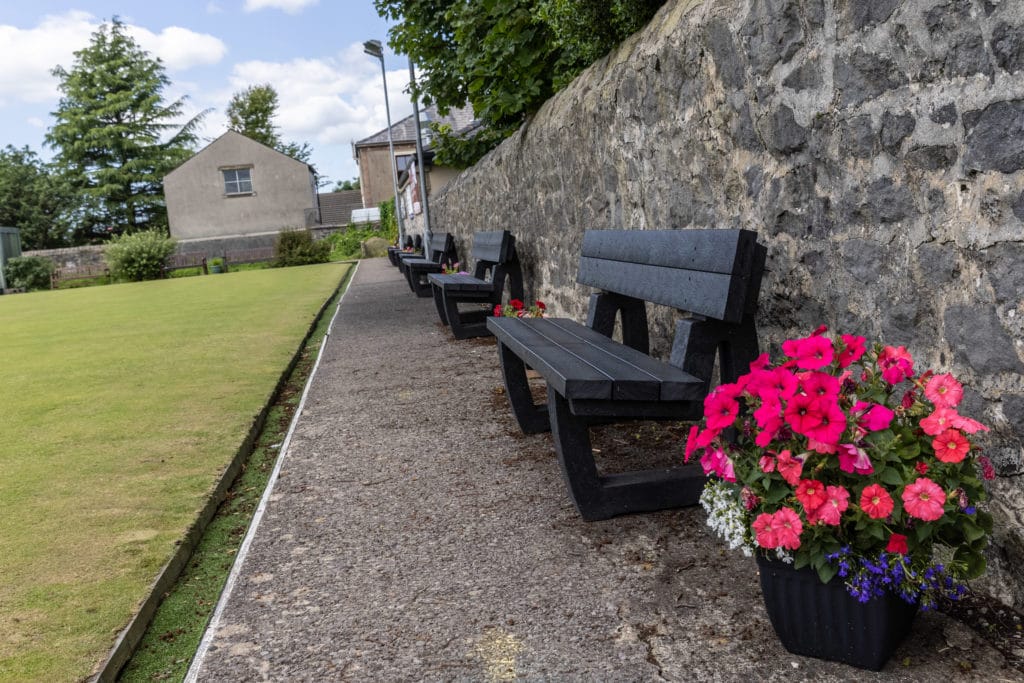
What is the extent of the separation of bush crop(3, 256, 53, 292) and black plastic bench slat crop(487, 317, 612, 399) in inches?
1328

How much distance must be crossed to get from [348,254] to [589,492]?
37652 millimetres

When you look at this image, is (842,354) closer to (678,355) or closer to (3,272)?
(678,355)

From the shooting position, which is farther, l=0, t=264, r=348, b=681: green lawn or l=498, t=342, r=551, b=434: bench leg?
l=498, t=342, r=551, b=434: bench leg

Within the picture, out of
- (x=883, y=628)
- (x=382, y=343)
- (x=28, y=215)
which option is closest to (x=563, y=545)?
(x=883, y=628)

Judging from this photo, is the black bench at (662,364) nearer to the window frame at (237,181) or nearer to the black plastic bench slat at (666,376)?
the black plastic bench slat at (666,376)

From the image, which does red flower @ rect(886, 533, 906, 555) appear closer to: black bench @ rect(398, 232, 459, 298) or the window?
black bench @ rect(398, 232, 459, 298)

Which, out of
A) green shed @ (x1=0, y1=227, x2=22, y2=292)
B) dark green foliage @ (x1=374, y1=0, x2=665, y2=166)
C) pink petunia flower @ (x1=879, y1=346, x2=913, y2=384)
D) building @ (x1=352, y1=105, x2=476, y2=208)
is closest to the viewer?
pink petunia flower @ (x1=879, y1=346, x2=913, y2=384)

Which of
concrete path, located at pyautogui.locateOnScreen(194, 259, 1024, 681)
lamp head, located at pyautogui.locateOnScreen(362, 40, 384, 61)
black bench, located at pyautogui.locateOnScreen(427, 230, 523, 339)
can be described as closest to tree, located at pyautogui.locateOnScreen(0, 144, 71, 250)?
lamp head, located at pyautogui.locateOnScreen(362, 40, 384, 61)

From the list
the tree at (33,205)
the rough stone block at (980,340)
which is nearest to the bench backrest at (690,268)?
the rough stone block at (980,340)

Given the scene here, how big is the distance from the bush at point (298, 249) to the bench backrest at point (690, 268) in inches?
1201

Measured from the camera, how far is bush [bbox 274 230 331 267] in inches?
1329

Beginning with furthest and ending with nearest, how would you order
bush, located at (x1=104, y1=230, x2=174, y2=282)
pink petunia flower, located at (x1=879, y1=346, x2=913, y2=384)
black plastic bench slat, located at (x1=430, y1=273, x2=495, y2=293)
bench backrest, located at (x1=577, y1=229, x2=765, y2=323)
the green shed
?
1. bush, located at (x1=104, y1=230, x2=174, y2=282)
2. the green shed
3. black plastic bench slat, located at (x1=430, y1=273, x2=495, y2=293)
4. bench backrest, located at (x1=577, y1=229, x2=765, y2=323)
5. pink petunia flower, located at (x1=879, y1=346, x2=913, y2=384)

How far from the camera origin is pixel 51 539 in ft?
11.7

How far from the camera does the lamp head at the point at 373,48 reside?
26.4m
